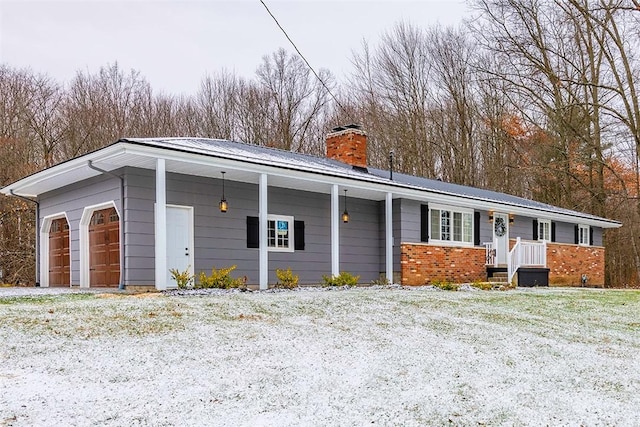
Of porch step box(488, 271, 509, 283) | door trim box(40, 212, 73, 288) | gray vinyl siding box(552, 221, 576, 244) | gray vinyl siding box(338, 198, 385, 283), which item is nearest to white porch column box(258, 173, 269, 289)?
gray vinyl siding box(338, 198, 385, 283)

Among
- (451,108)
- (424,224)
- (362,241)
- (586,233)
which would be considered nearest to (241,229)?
(362,241)

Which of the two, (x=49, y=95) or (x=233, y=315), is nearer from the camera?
(x=233, y=315)

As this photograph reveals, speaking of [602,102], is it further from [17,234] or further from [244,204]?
[17,234]

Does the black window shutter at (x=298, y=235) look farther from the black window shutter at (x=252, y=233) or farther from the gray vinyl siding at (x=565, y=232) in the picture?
the gray vinyl siding at (x=565, y=232)

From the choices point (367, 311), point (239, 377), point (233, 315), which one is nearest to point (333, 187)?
point (367, 311)

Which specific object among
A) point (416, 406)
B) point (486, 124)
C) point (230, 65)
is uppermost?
point (230, 65)

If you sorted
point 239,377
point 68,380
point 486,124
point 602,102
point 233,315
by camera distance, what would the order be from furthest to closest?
1. point 486,124
2. point 602,102
3. point 233,315
4. point 239,377
5. point 68,380

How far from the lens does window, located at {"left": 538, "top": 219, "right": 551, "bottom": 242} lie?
1966 cm

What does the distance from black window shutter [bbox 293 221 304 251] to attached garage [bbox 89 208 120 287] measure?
4024mm

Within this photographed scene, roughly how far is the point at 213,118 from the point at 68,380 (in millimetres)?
23962

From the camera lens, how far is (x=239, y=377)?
4.27 m

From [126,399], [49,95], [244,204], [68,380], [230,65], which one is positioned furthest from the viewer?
[230,65]

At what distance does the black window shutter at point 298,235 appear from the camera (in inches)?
528

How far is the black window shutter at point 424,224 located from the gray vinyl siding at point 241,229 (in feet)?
3.89
